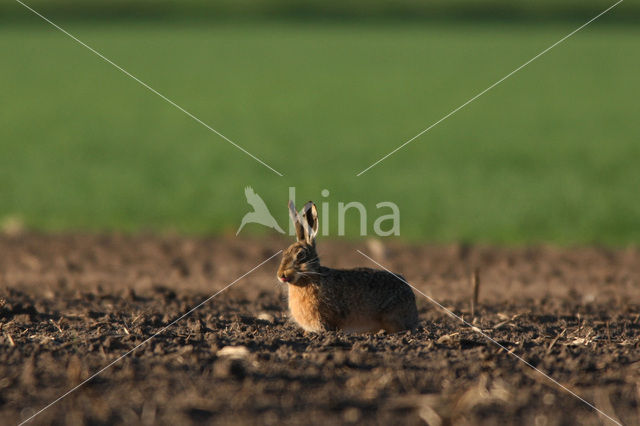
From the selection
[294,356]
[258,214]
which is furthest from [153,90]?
[294,356]

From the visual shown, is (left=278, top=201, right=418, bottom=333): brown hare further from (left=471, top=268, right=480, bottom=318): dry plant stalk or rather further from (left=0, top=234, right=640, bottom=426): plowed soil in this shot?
(left=471, top=268, right=480, bottom=318): dry plant stalk

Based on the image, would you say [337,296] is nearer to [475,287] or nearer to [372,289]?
[372,289]

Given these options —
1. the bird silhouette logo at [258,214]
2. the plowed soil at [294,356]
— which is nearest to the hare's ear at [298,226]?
the plowed soil at [294,356]

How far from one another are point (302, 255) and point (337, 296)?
15.7 inches

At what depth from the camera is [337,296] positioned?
21.4 ft

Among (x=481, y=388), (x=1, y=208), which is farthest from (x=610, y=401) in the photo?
(x=1, y=208)

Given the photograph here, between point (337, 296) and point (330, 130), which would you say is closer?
point (337, 296)

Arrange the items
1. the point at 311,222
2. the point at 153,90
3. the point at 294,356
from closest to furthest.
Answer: the point at 294,356 < the point at 311,222 < the point at 153,90

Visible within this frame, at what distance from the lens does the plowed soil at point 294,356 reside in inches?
183

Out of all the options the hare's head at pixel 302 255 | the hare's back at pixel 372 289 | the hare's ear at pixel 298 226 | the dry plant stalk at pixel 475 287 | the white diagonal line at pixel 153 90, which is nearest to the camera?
the hare's head at pixel 302 255

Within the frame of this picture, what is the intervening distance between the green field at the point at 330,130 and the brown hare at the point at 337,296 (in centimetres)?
613

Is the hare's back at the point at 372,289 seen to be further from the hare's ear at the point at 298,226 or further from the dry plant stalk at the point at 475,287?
the dry plant stalk at the point at 475,287

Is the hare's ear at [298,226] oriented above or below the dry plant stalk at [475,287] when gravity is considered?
above

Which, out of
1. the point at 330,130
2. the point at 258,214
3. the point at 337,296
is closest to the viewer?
the point at 337,296
